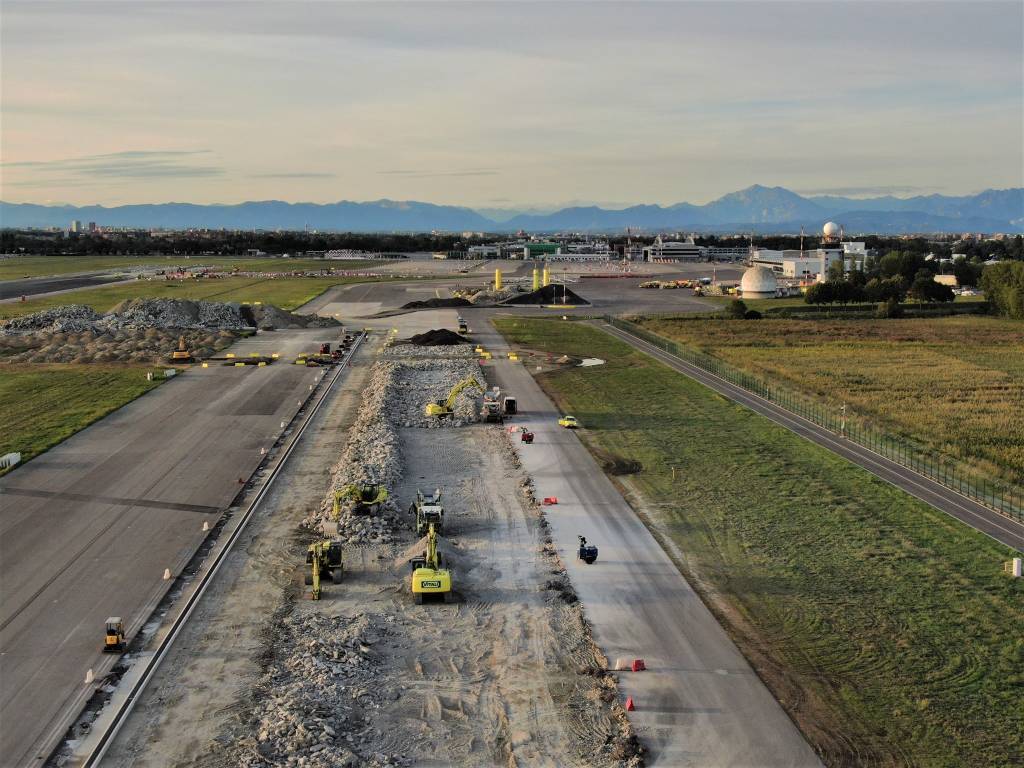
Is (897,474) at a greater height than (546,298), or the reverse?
(546,298)

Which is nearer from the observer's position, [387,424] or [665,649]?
[665,649]

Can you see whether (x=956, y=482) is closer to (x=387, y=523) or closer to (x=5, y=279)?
(x=387, y=523)

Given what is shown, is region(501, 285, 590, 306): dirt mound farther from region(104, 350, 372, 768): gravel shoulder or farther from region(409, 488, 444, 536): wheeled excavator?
region(409, 488, 444, 536): wheeled excavator

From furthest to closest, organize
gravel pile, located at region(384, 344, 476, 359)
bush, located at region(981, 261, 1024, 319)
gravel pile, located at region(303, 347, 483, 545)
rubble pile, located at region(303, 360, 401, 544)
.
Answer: bush, located at region(981, 261, 1024, 319)
gravel pile, located at region(384, 344, 476, 359)
gravel pile, located at region(303, 347, 483, 545)
rubble pile, located at region(303, 360, 401, 544)

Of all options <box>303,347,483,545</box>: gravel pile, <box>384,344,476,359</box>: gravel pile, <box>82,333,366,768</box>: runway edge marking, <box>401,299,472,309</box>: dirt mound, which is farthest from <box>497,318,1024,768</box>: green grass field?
<box>401,299,472,309</box>: dirt mound

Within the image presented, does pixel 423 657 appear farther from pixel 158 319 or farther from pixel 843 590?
pixel 158 319

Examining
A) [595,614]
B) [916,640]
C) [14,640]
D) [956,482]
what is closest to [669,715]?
[595,614]

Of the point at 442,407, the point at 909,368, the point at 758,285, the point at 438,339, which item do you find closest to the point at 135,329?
the point at 438,339

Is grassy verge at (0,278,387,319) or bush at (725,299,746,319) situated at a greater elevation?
grassy verge at (0,278,387,319)
